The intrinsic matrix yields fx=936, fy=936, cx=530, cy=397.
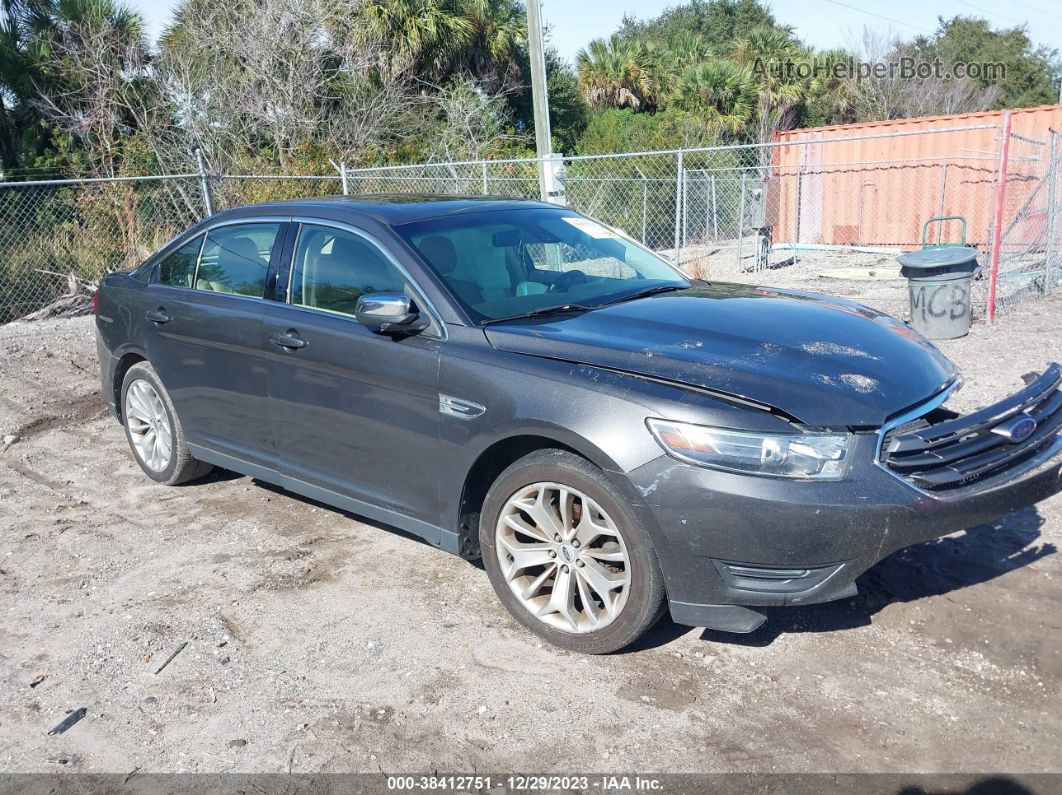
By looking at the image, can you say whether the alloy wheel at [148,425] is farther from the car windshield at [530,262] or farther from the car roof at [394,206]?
the car windshield at [530,262]

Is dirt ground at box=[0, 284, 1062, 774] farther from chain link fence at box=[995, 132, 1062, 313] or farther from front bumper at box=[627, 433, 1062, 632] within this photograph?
chain link fence at box=[995, 132, 1062, 313]

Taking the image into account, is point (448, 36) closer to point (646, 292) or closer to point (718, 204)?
point (718, 204)

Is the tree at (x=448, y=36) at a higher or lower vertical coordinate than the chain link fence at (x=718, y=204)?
higher

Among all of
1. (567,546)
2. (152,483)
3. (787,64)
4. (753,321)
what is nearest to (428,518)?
(567,546)

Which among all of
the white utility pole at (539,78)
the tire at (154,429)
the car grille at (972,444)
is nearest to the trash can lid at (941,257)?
the white utility pole at (539,78)

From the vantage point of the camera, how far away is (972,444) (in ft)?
11.1

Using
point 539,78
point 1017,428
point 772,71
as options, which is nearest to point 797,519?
point 1017,428

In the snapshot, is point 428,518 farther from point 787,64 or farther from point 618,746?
point 787,64

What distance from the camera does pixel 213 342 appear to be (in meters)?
4.93

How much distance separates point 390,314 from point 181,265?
7.12 ft

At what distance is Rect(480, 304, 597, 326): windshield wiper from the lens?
3.91m

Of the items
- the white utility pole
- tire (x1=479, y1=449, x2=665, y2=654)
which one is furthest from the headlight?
the white utility pole

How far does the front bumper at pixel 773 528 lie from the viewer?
306 cm

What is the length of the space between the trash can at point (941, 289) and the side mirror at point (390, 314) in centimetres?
636
